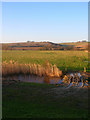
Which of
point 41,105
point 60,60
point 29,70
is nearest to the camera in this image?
point 41,105

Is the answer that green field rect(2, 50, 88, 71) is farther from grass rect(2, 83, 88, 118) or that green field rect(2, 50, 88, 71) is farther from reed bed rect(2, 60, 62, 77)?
→ grass rect(2, 83, 88, 118)

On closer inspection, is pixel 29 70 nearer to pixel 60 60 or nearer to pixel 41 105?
pixel 41 105

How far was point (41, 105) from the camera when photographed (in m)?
7.46

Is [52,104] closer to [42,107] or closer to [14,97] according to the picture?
[42,107]

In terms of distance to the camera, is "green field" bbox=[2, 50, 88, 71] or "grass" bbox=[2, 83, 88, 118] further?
"green field" bbox=[2, 50, 88, 71]

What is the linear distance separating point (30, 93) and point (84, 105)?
3.21 m

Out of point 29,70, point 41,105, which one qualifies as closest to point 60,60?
point 29,70

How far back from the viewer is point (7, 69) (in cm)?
1523

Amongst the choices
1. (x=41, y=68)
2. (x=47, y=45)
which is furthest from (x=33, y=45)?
(x=41, y=68)

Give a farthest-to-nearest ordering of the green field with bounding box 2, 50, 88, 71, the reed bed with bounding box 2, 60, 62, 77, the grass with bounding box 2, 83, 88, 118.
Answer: the green field with bounding box 2, 50, 88, 71 → the reed bed with bounding box 2, 60, 62, 77 → the grass with bounding box 2, 83, 88, 118

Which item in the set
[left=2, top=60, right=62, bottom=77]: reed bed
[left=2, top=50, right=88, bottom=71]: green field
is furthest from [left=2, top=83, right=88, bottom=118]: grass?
[left=2, top=50, right=88, bottom=71]: green field

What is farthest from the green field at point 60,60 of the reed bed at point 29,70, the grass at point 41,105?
the grass at point 41,105

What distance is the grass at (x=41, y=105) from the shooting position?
634 centimetres

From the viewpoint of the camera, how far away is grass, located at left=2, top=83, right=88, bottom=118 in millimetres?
6344
